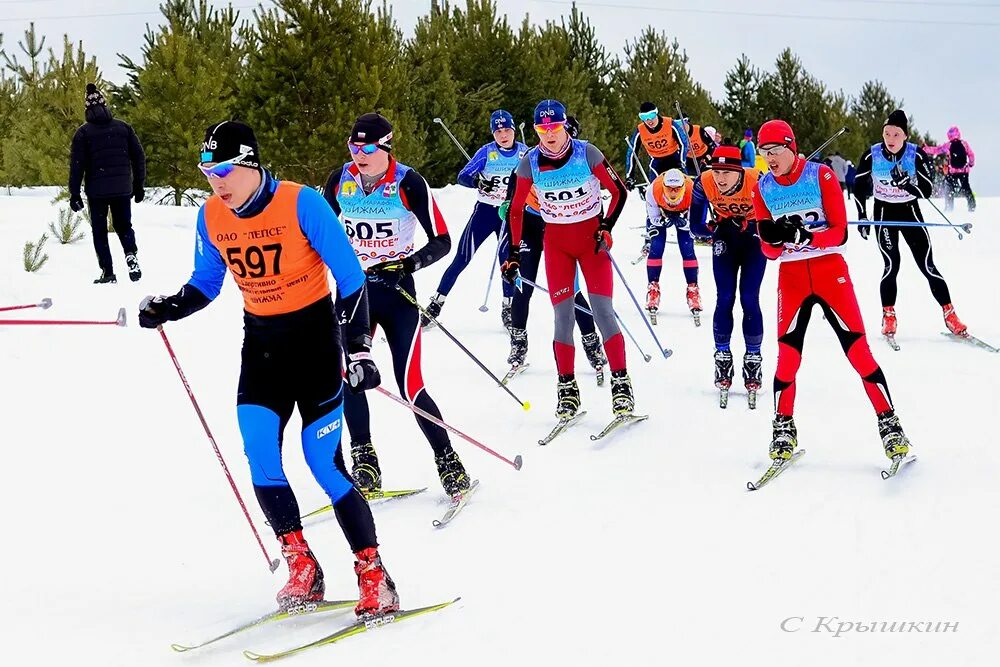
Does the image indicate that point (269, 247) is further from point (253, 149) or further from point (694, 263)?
point (694, 263)

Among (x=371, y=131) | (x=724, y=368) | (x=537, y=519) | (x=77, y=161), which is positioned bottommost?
(x=537, y=519)

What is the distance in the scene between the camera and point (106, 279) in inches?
438

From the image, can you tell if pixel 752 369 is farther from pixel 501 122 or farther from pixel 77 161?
pixel 77 161

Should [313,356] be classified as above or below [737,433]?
above

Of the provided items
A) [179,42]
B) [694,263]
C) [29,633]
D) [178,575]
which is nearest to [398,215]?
[178,575]

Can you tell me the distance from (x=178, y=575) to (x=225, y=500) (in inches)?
48.2

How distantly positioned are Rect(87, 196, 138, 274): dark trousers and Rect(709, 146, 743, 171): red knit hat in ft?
21.0

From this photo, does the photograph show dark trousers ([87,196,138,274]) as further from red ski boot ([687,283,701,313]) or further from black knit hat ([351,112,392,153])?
red ski boot ([687,283,701,313])

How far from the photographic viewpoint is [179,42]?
66.2 ft

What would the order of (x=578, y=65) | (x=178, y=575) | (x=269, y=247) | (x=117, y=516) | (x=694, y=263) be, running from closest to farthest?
(x=269, y=247), (x=178, y=575), (x=117, y=516), (x=694, y=263), (x=578, y=65)

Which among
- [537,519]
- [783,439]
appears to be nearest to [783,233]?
[783,439]

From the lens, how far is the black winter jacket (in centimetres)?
1095

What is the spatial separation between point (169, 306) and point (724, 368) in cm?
483

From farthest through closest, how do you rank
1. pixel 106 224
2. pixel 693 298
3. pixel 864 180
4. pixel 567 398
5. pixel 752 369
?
pixel 693 298 → pixel 106 224 → pixel 864 180 → pixel 752 369 → pixel 567 398
